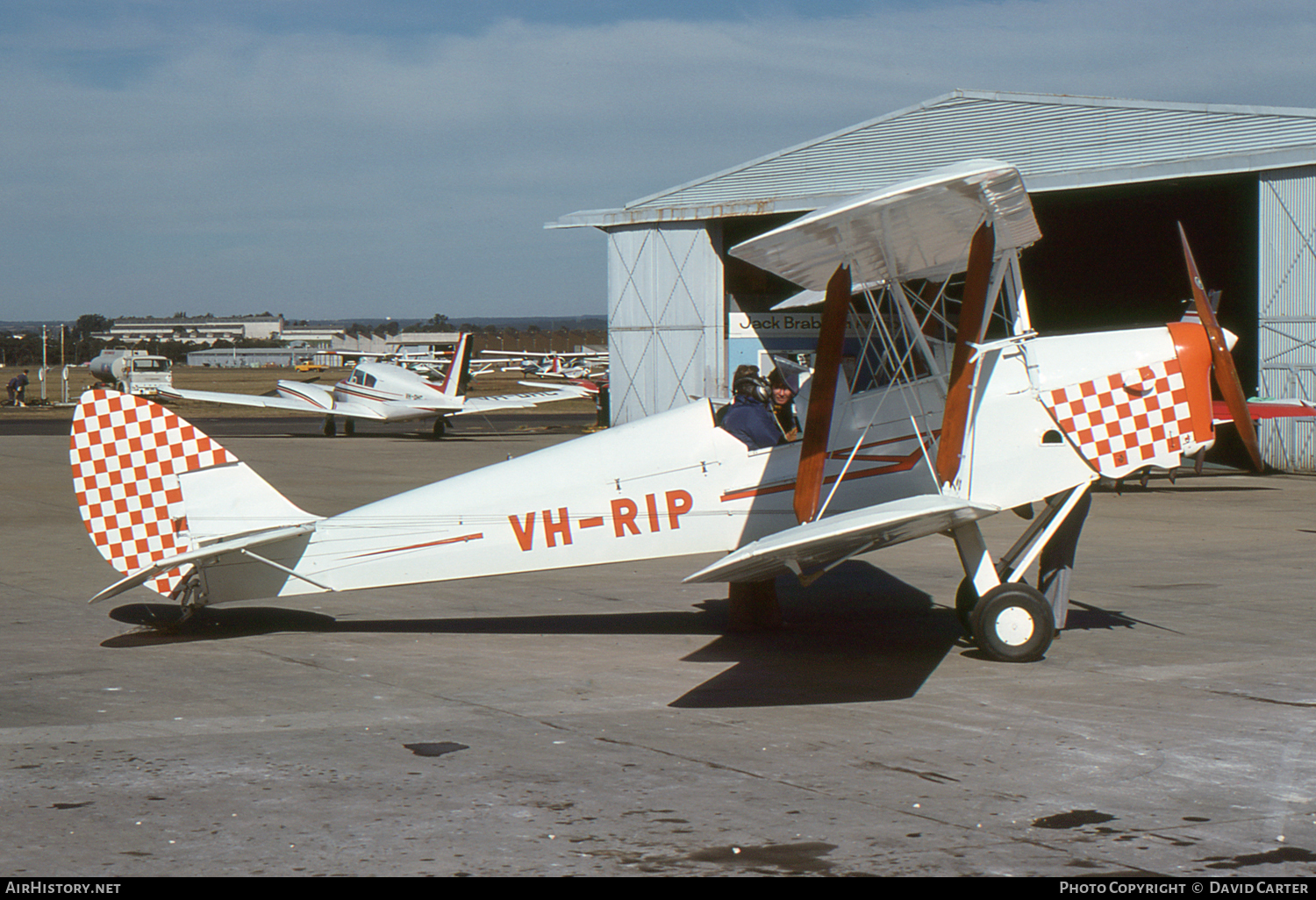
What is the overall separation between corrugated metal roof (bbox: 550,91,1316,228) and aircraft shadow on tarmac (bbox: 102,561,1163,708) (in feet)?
49.9

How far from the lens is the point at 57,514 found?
50.6 feet

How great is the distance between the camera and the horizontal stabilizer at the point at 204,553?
285 inches

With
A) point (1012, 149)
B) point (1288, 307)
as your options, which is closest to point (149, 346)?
point (1012, 149)

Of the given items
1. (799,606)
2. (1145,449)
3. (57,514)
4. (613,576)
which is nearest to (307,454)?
(57,514)

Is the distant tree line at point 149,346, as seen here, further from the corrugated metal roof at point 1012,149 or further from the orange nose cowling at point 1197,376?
the orange nose cowling at point 1197,376

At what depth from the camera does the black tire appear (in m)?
7.14

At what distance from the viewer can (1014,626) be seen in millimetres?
7160

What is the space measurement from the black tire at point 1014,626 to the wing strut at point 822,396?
120cm

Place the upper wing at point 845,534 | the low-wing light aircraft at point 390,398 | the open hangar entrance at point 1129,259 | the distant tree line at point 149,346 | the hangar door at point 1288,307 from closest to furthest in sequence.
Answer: the upper wing at point 845,534
the hangar door at point 1288,307
the open hangar entrance at point 1129,259
the low-wing light aircraft at point 390,398
the distant tree line at point 149,346

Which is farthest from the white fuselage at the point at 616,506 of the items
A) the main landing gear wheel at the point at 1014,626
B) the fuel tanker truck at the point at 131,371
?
the fuel tanker truck at the point at 131,371

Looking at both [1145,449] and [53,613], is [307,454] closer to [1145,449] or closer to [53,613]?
[53,613]

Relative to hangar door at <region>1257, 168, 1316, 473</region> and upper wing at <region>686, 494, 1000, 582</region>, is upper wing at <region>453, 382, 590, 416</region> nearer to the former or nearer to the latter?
hangar door at <region>1257, 168, 1316, 473</region>

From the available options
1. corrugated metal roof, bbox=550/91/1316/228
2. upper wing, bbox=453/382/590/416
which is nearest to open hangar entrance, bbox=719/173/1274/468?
corrugated metal roof, bbox=550/91/1316/228

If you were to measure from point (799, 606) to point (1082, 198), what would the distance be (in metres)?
19.2
